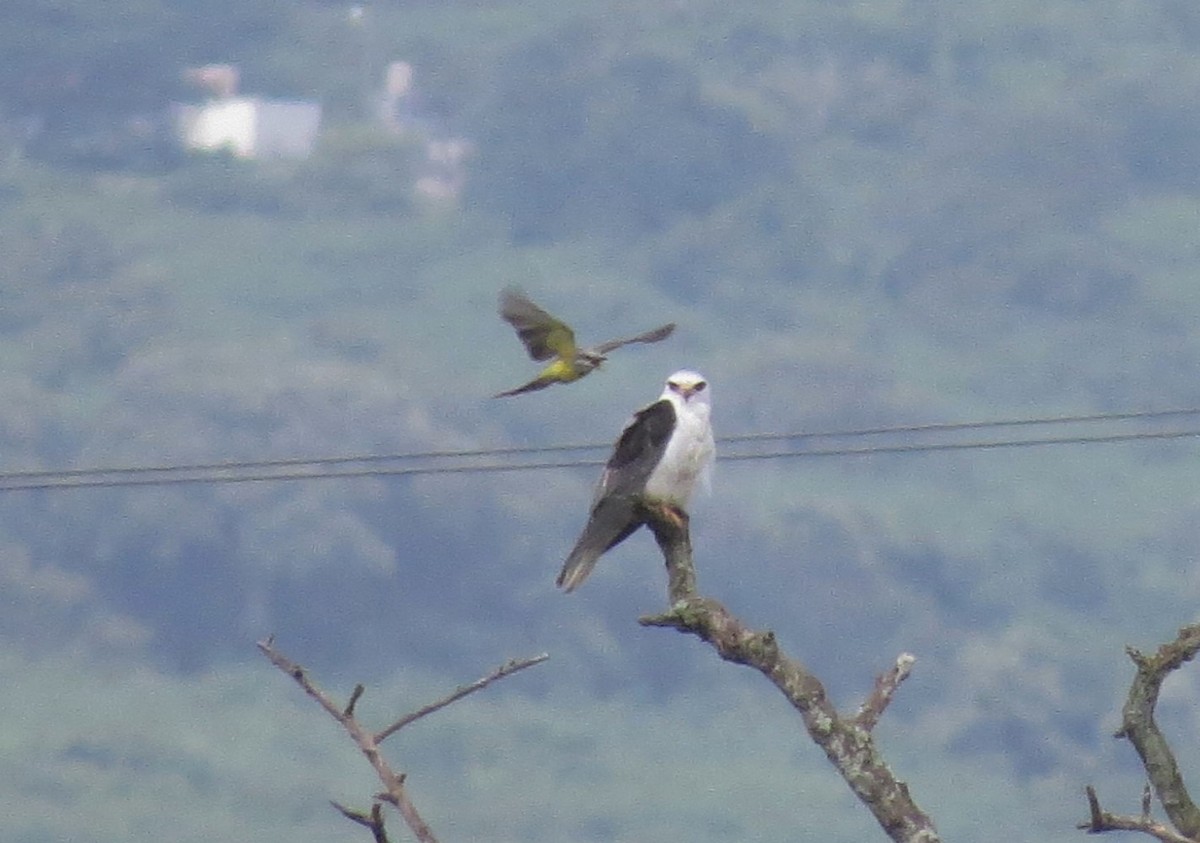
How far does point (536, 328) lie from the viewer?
1006 cm

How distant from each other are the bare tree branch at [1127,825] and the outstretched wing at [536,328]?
5.31 m

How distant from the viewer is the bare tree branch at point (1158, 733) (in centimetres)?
A: 529

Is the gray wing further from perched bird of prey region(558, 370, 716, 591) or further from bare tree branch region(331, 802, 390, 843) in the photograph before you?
bare tree branch region(331, 802, 390, 843)

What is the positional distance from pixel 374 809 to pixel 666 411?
17.4ft

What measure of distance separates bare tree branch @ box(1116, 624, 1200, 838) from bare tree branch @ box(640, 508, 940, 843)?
0.58 meters

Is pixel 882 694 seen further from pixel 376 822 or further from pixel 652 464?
pixel 652 464

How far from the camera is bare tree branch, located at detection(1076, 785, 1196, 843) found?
4.77 metres

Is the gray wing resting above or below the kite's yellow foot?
above

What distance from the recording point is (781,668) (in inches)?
217

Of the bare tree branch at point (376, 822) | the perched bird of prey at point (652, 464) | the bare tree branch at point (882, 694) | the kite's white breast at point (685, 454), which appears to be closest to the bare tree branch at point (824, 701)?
the bare tree branch at point (882, 694)

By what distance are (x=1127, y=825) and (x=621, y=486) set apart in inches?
159

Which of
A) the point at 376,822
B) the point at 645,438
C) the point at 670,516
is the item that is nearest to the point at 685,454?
the point at 645,438

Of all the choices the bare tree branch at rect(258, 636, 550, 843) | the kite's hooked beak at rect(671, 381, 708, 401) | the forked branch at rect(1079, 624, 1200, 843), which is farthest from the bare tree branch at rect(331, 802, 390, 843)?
the kite's hooked beak at rect(671, 381, 708, 401)

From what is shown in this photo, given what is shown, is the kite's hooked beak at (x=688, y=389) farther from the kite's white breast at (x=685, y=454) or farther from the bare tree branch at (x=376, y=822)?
the bare tree branch at (x=376, y=822)
